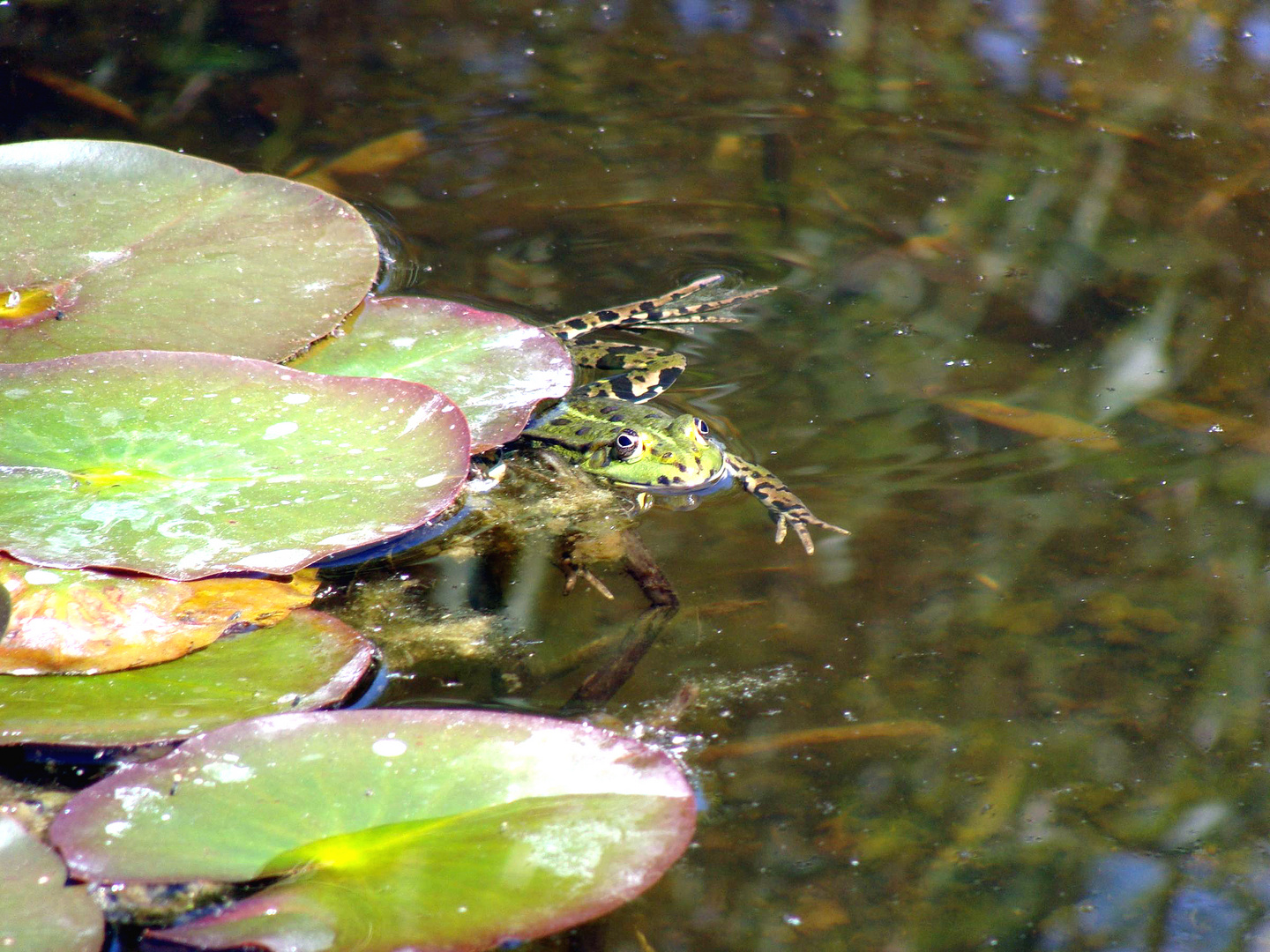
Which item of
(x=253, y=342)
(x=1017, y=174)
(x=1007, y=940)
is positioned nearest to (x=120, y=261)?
(x=253, y=342)

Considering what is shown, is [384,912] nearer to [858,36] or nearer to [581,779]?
[581,779]

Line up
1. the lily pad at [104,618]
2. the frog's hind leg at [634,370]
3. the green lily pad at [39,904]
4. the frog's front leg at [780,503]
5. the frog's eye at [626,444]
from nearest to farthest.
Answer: the green lily pad at [39,904] < the lily pad at [104,618] < the frog's front leg at [780,503] < the frog's eye at [626,444] < the frog's hind leg at [634,370]

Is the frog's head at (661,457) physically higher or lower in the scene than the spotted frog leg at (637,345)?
lower

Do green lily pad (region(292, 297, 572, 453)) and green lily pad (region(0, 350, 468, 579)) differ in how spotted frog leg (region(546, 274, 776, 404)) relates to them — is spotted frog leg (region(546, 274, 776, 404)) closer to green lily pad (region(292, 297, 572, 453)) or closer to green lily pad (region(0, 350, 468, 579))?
green lily pad (region(292, 297, 572, 453))

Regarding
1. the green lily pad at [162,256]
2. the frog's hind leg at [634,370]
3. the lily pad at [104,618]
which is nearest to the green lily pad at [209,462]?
the lily pad at [104,618]

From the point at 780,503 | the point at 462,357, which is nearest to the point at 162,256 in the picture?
the point at 462,357

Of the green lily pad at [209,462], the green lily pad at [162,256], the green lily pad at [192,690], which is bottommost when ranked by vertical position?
the green lily pad at [192,690]

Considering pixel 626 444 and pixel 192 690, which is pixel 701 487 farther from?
pixel 192 690

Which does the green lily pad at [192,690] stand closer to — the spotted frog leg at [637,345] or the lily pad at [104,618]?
the lily pad at [104,618]

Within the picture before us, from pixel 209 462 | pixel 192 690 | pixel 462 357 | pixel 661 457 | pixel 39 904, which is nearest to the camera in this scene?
pixel 39 904
